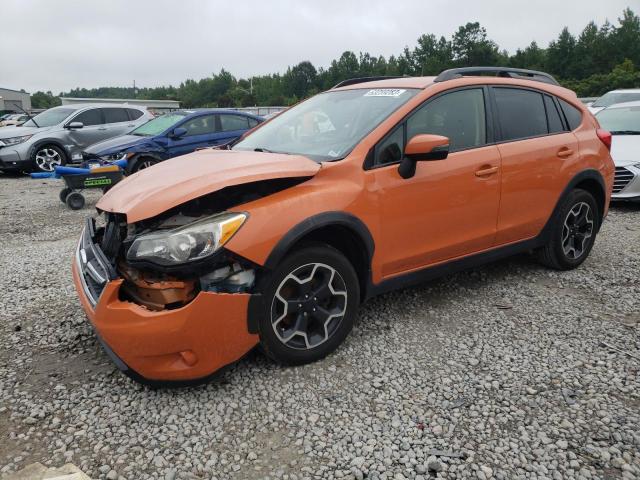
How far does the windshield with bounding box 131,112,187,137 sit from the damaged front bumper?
786 cm

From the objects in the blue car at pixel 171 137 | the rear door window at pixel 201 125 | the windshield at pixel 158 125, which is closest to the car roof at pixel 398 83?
the blue car at pixel 171 137

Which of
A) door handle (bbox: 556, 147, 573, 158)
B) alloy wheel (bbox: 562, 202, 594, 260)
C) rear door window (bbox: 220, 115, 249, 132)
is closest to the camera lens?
door handle (bbox: 556, 147, 573, 158)

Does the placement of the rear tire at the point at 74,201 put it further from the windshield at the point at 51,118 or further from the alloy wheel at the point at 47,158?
the windshield at the point at 51,118

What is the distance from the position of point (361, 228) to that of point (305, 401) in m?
1.03

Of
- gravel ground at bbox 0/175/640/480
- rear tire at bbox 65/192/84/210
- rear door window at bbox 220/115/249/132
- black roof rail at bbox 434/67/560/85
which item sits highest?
black roof rail at bbox 434/67/560/85

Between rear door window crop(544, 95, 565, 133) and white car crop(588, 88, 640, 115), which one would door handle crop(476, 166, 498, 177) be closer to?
rear door window crop(544, 95, 565, 133)

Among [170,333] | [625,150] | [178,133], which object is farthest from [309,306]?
[178,133]

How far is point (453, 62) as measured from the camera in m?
79.8

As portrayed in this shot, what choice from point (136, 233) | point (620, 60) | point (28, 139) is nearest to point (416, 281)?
point (136, 233)

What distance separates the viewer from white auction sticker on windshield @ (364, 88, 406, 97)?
354 centimetres

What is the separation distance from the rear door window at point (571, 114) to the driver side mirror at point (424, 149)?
1.97 metres

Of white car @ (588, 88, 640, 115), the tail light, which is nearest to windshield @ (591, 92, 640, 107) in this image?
white car @ (588, 88, 640, 115)

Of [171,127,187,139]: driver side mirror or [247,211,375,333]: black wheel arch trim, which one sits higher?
[171,127,187,139]: driver side mirror

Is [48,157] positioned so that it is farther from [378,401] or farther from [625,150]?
[625,150]
